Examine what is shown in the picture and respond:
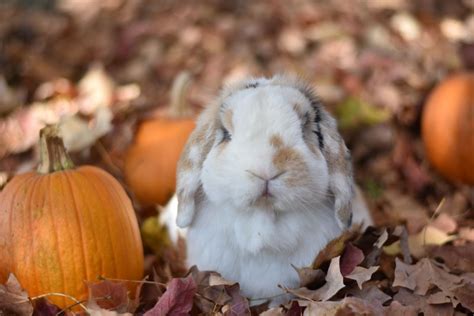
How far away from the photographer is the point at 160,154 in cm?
412

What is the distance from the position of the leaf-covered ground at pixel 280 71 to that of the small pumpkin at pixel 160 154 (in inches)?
5.1

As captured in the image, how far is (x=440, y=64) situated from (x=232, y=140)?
334cm

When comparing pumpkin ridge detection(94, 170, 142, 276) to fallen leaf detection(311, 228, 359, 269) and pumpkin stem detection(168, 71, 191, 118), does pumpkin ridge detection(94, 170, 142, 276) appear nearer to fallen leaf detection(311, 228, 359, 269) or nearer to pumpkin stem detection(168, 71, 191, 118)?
fallen leaf detection(311, 228, 359, 269)

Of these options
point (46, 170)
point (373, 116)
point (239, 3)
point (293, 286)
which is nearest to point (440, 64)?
point (373, 116)

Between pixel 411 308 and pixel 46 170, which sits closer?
pixel 411 308

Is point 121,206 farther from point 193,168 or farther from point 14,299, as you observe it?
point 14,299

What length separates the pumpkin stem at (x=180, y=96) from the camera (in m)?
4.17

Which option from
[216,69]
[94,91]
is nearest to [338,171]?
[94,91]

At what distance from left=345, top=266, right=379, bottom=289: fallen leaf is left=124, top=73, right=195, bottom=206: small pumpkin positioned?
157 cm

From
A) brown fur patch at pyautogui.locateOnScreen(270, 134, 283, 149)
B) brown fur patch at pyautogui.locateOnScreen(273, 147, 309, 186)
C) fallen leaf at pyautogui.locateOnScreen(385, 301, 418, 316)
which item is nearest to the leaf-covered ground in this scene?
fallen leaf at pyautogui.locateOnScreen(385, 301, 418, 316)

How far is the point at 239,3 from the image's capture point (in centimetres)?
626

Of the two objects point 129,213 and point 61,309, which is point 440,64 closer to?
point 129,213

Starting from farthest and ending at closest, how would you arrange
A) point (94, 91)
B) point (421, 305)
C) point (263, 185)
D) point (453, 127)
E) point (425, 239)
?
1. point (94, 91)
2. point (453, 127)
3. point (425, 239)
4. point (421, 305)
5. point (263, 185)

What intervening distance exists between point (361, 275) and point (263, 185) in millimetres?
640
